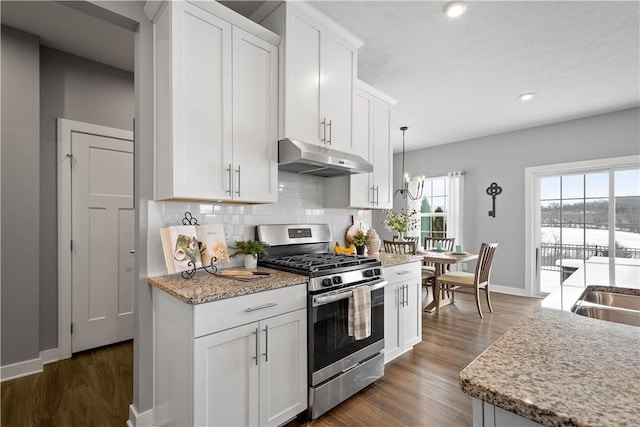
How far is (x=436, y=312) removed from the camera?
415 centimetres

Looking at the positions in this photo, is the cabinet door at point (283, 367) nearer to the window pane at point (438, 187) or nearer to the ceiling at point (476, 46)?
the ceiling at point (476, 46)

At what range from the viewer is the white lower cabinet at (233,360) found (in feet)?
4.90

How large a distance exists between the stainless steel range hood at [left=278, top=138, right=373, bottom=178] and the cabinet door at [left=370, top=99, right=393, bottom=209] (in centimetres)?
48

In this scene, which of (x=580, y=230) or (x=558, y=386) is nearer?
(x=558, y=386)

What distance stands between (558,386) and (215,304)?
136cm

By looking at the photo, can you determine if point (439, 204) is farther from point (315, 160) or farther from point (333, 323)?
point (333, 323)

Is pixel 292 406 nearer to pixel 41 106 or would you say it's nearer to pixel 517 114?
pixel 41 106

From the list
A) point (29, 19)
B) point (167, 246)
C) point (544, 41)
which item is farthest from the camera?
point (544, 41)

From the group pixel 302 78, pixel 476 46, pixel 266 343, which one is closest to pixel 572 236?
pixel 476 46

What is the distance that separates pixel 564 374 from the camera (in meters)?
0.67

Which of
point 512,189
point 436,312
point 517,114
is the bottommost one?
point 436,312

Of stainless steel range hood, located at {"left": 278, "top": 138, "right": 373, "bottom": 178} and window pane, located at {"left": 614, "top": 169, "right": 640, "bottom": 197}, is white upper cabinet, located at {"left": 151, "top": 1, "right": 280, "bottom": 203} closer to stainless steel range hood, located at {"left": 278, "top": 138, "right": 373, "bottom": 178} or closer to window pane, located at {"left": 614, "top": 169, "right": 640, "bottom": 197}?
stainless steel range hood, located at {"left": 278, "top": 138, "right": 373, "bottom": 178}

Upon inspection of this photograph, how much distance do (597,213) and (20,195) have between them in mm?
6830

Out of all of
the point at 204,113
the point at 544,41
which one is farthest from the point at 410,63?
the point at 204,113
